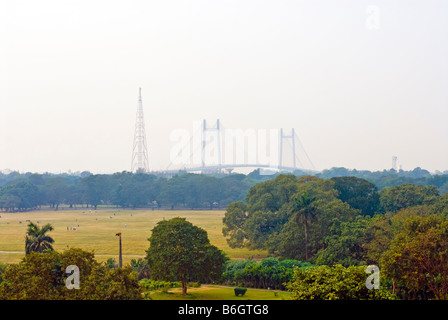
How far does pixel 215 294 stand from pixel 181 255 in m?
3.55

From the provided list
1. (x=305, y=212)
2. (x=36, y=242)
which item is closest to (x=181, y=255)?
(x=36, y=242)

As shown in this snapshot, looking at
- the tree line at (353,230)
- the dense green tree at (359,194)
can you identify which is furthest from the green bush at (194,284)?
the dense green tree at (359,194)

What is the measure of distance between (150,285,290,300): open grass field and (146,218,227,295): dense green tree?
34.4 inches

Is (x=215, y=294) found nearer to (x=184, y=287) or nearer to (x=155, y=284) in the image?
(x=184, y=287)

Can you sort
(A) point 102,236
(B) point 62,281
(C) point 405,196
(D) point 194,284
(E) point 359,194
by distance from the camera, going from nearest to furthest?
(B) point 62,281 → (D) point 194,284 → (C) point 405,196 → (E) point 359,194 → (A) point 102,236

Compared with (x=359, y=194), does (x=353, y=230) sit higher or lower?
lower

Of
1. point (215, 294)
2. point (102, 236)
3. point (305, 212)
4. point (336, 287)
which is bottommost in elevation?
point (215, 294)

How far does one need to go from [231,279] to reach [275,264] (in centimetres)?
348

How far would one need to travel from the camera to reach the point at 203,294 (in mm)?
34719

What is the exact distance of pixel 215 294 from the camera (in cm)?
3506

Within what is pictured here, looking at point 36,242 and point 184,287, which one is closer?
point 36,242

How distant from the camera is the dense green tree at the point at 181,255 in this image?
3431cm

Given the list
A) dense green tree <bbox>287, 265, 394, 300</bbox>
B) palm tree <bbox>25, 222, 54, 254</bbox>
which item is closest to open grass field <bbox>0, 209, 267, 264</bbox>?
palm tree <bbox>25, 222, 54, 254</bbox>
